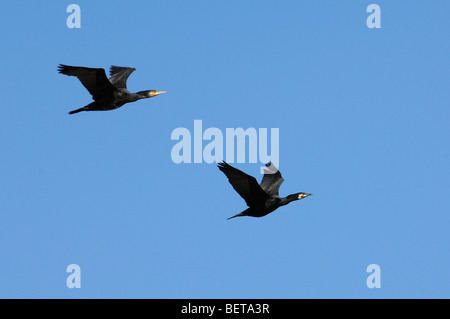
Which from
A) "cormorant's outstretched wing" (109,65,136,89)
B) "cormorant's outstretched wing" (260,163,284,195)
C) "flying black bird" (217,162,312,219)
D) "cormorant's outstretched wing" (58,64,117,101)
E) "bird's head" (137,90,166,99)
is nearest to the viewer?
"flying black bird" (217,162,312,219)

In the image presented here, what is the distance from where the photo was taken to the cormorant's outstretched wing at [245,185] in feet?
93.1

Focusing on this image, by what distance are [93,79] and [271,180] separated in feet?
22.7

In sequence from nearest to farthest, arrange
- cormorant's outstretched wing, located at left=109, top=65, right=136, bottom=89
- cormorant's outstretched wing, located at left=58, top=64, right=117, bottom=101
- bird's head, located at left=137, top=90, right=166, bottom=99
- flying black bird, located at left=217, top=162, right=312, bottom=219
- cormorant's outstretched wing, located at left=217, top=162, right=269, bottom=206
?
cormorant's outstretched wing, located at left=217, top=162, right=269, bottom=206, flying black bird, located at left=217, top=162, right=312, bottom=219, cormorant's outstretched wing, located at left=58, top=64, right=117, bottom=101, bird's head, located at left=137, top=90, right=166, bottom=99, cormorant's outstretched wing, located at left=109, top=65, right=136, bottom=89

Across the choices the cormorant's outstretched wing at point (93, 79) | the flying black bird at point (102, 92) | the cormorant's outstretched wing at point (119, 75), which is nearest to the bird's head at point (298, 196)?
the flying black bird at point (102, 92)

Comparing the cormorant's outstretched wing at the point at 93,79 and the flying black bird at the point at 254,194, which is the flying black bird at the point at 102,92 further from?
the flying black bird at the point at 254,194

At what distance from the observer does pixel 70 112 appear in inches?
1235

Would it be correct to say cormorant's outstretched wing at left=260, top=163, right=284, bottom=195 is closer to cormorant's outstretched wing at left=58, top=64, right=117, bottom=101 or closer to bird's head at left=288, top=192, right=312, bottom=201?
bird's head at left=288, top=192, right=312, bottom=201

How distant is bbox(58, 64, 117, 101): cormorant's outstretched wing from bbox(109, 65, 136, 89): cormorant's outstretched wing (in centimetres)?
276

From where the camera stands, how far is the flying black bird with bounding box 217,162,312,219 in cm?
2859

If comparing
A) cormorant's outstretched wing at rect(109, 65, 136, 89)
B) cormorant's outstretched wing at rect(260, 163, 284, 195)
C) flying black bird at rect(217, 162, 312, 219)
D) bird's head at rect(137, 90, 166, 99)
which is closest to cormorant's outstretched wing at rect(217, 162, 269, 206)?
flying black bird at rect(217, 162, 312, 219)
